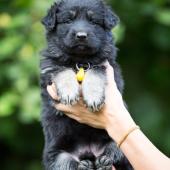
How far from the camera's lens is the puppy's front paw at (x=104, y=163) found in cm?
642

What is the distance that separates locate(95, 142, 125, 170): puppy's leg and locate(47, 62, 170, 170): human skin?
21 centimetres

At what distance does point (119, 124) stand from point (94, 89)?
0.43 meters

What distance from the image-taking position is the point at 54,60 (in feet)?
22.4

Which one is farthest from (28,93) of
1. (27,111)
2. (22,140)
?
(22,140)

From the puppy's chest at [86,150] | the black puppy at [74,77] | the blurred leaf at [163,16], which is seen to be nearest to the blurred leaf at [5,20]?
the blurred leaf at [163,16]

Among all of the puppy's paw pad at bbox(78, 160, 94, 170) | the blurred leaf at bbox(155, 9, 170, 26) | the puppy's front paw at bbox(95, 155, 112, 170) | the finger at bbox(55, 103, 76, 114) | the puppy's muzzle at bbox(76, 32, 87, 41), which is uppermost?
the puppy's muzzle at bbox(76, 32, 87, 41)

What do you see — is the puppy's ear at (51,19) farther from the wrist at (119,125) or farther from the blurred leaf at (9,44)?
the blurred leaf at (9,44)

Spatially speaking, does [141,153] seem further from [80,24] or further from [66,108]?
[80,24]

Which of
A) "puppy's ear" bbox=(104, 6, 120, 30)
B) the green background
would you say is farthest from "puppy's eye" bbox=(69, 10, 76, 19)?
the green background

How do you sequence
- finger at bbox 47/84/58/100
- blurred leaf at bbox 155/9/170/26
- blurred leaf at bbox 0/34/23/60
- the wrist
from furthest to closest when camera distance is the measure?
blurred leaf at bbox 155/9/170/26 → blurred leaf at bbox 0/34/23/60 → finger at bbox 47/84/58/100 → the wrist

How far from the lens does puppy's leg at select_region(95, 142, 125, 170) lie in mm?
6430

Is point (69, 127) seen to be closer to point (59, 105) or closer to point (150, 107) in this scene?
point (59, 105)

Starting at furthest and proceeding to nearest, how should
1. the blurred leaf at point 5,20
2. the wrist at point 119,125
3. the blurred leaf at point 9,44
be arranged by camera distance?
the blurred leaf at point 5,20
the blurred leaf at point 9,44
the wrist at point 119,125

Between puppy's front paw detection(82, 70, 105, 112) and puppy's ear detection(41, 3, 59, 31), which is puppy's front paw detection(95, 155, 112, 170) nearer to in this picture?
puppy's front paw detection(82, 70, 105, 112)
